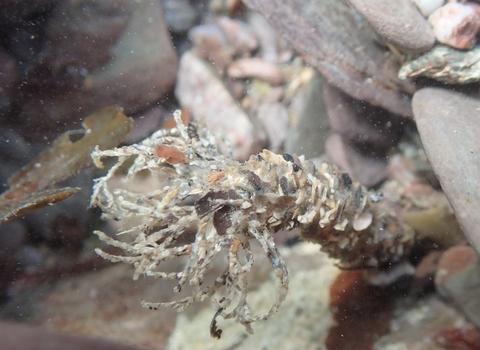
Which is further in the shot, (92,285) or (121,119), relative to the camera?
(92,285)

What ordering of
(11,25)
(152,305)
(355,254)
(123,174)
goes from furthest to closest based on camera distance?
(123,174) < (11,25) < (355,254) < (152,305)

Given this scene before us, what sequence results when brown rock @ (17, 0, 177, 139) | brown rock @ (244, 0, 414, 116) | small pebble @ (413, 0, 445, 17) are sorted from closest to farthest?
small pebble @ (413, 0, 445, 17), brown rock @ (244, 0, 414, 116), brown rock @ (17, 0, 177, 139)

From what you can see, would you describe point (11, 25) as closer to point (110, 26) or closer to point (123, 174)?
point (110, 26)

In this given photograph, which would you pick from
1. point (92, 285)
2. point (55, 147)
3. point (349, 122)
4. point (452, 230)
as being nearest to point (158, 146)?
point (55, 147)

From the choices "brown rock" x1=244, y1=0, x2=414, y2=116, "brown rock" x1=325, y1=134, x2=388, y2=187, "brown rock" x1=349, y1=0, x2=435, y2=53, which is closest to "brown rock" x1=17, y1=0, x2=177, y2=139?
"brown rock" x1=244, y1=0, x2=414, y2=116

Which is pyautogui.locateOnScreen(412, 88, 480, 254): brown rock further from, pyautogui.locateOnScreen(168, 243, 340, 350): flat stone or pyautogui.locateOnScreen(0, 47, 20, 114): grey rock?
pyautogui.locateOnScreen(0, 47, 20, 114): grey rock

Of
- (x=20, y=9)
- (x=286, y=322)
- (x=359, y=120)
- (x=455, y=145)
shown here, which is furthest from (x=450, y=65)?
(x=20, y=9)

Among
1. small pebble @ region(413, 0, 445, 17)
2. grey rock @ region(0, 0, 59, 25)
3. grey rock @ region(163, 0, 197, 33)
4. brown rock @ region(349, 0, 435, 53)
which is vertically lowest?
grey rock @ region(163, 0, 197, 33)
